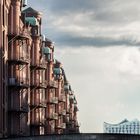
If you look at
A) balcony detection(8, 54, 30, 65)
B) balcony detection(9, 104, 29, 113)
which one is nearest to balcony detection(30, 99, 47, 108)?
balcony detection(9, 104, 29, 113)

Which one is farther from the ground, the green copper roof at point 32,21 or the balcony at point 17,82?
the green copper roof at point 32,21

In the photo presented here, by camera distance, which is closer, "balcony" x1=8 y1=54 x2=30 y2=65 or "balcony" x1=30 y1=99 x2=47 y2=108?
"balcony" x1=8 y1=54 x2=30 y2=65

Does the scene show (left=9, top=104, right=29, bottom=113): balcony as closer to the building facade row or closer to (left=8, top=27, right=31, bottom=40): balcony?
the building facade row

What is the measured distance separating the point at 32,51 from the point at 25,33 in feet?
57.1

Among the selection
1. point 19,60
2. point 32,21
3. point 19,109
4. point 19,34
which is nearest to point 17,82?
point 19,60

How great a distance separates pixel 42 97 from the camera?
371 ft

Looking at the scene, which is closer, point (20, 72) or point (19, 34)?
point (19, 34)

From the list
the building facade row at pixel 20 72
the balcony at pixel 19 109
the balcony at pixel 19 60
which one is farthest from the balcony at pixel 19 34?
the balcony at pixel 19 109

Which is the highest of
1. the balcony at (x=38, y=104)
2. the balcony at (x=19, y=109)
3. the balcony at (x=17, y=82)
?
the balcony at (x=17, y=82)

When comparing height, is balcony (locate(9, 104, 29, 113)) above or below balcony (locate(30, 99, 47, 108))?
below

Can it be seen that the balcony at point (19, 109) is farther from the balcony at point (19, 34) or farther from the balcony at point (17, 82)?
the balcony at point (19, 34)

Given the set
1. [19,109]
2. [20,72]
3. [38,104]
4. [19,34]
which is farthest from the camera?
[38,104]

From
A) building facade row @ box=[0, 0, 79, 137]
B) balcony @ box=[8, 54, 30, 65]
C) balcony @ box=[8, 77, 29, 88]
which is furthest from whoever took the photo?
balcony @ box=[8, 54, 30, 65]

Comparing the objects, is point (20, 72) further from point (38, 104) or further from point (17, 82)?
point (38, 104)
